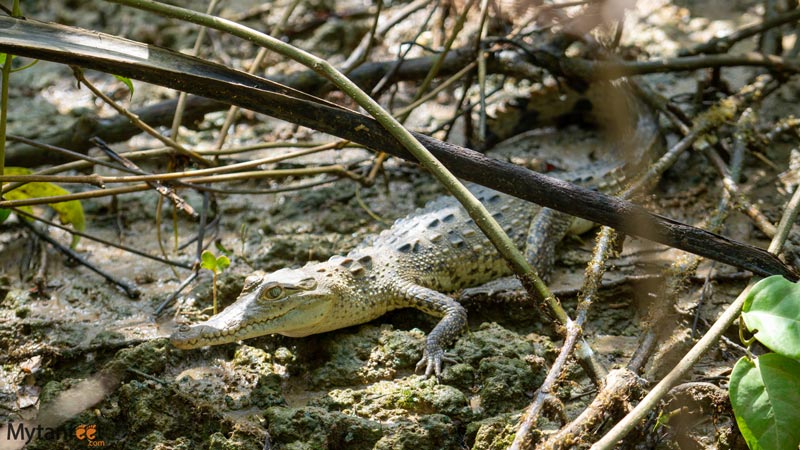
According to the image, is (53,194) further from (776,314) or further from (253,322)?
(776,314)

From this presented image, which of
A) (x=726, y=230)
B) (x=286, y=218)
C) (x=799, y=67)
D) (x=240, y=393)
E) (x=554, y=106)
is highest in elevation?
(x=799, y=67)

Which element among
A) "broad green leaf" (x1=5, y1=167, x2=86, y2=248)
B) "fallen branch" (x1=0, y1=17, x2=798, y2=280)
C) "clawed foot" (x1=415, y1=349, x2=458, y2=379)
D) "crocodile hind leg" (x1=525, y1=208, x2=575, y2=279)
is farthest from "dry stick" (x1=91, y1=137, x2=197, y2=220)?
"crocodile hind leg" (x1=525, y1=208, x2=575, y2=279)

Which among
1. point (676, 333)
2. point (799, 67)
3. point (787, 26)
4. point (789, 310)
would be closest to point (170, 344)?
point (676, 333)

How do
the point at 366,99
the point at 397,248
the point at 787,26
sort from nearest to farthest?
1. the point at 366,99
2. the point at 397,248
3. the point at 787,26

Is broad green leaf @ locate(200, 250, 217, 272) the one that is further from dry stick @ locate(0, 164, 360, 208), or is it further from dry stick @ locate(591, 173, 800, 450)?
dry stick @ locate(591, 173, 800, 450)

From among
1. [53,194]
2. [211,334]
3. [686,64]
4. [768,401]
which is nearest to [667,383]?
[768,401]

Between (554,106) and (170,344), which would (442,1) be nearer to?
(554,106)
